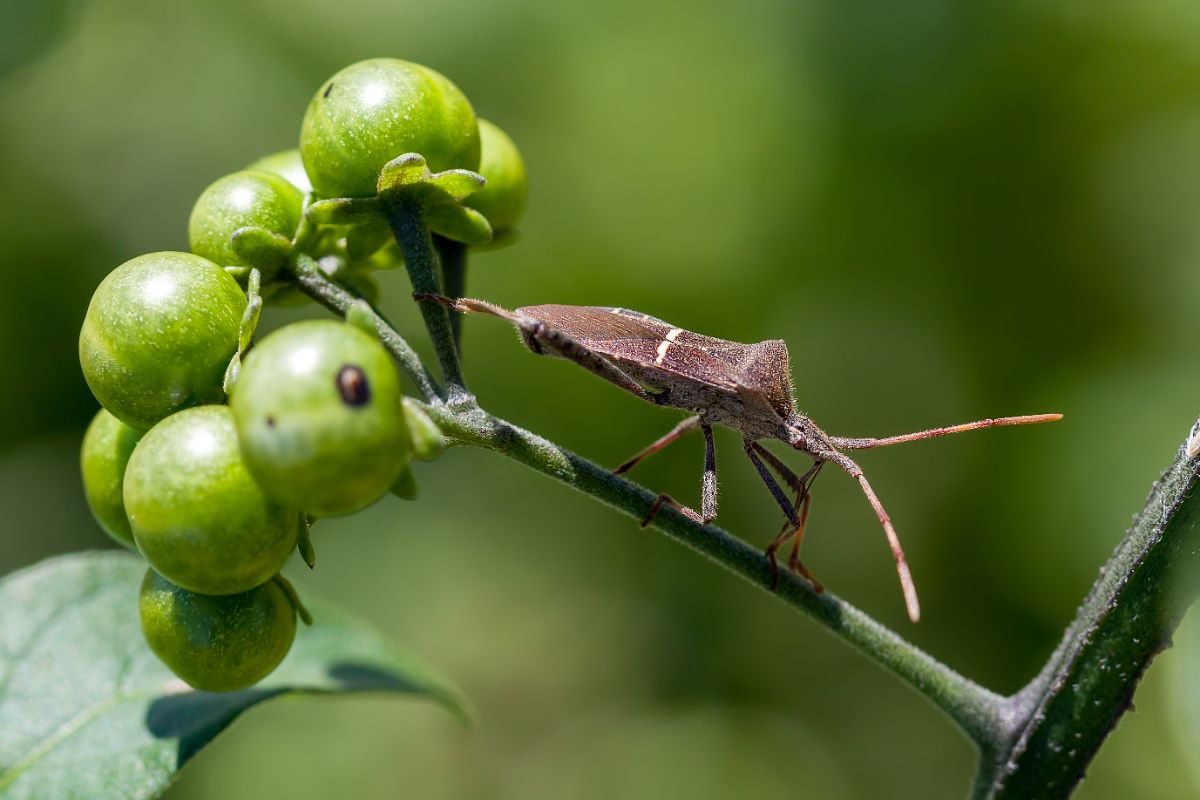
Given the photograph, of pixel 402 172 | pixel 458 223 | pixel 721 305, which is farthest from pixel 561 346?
pixel 721 305

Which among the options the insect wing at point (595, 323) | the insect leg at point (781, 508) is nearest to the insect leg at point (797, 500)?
the insect leg at point (781, 508)

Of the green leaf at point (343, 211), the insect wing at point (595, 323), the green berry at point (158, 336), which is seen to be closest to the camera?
the green berry at point (158, 336)

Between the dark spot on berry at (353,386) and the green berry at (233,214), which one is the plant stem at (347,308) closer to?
the green berry at (233,214)

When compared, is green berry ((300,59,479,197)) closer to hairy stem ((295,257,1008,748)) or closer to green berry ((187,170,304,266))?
green berry ((187,170,304,266))

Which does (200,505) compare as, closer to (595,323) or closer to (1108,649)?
(595,323)

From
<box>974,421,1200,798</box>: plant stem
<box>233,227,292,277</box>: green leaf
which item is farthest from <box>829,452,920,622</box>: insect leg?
<box>233,227,292,277</box>: green leaf

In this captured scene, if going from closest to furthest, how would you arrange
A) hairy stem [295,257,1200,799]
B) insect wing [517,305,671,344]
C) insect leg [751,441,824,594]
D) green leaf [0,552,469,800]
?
hairy stem [295,257,1200,799], green leaf [0,552,469,800], insect leg [751,441,824,594], insect wing [517,305,671,344]

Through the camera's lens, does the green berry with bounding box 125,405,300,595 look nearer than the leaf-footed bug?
A: Yes

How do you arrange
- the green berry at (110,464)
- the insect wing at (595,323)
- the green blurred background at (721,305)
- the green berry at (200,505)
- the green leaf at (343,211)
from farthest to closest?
1. the green blurred background at (721,305)
2. the insect wing at (595,323)
3. the green berry at (110,464)
4. the green leaf at (343,211)
5. the green berry at (200,505)
